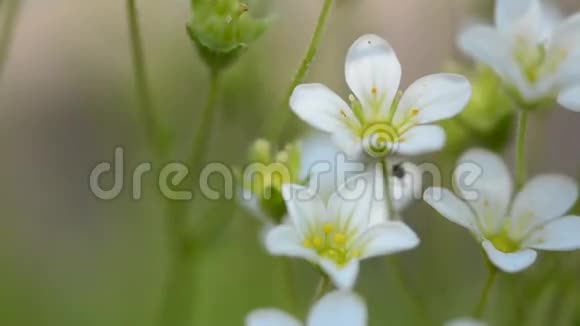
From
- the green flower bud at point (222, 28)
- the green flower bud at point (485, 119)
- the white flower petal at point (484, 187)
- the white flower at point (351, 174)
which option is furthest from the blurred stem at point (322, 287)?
the green flower bud at point (485, 119)

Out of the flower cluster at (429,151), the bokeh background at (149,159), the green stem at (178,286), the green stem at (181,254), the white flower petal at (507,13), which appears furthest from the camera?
the bokeh background at (149,159)

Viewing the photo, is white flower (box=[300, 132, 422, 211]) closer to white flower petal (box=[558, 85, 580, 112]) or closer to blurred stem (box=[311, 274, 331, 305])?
blurred stem (box=[311, 274, 331, 305])

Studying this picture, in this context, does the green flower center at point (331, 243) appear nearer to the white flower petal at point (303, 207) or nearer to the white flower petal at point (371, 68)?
the white flower petal at point (303, 207)

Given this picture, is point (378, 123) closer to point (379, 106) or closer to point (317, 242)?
point (379, 106)

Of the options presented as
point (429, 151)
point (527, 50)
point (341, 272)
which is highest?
point (527, 50)

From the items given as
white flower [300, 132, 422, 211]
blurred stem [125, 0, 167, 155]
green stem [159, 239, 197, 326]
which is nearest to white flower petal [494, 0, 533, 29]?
white flower [300, 132, 422, 211]

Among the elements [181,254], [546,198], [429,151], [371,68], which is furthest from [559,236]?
[181,254]
